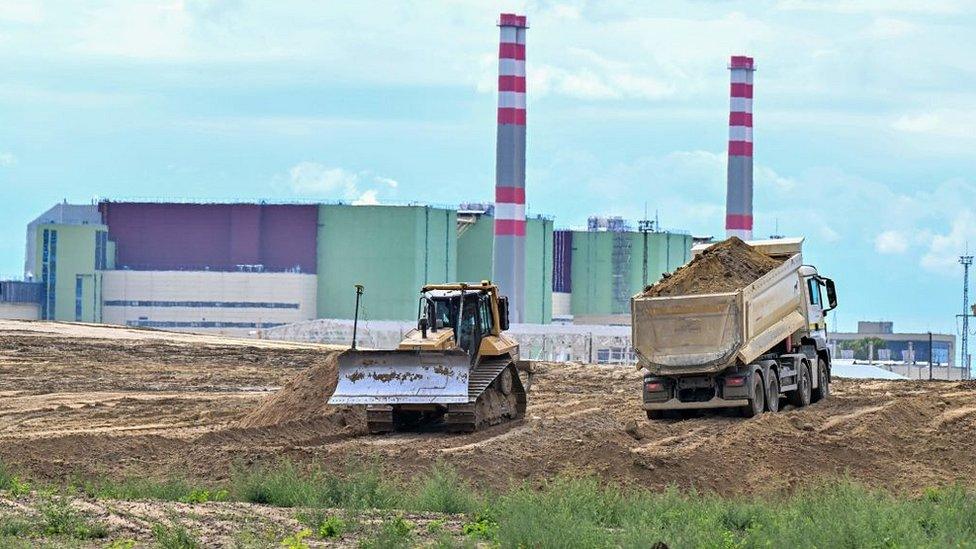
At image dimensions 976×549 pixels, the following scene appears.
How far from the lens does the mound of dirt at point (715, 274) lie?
86.2 ft

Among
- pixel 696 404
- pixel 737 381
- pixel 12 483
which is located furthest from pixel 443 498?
pixel 696 404

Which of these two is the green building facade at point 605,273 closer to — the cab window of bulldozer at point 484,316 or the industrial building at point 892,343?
the industrial building at point 892,343

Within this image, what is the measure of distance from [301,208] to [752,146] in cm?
2315

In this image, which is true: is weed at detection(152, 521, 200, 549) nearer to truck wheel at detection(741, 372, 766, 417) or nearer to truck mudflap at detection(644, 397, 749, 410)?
truck mudflap at detection(644, 397, 749, 410)

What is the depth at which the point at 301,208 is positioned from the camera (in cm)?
8694

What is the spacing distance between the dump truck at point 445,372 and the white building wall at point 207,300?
59206 mm

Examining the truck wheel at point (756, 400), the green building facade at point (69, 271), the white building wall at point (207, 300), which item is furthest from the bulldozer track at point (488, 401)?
the green building facade at point (69, 271)

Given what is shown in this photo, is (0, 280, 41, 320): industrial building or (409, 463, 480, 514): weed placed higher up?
(0, 280, 41, 320): industrial building

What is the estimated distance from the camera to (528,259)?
9056 cm

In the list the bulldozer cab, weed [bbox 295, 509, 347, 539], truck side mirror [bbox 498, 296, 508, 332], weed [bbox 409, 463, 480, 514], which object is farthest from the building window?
weed [bbox 295, 509, 347, 539]

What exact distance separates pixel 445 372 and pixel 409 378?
0.51m

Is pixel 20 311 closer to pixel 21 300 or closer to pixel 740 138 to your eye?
pixel 21 300

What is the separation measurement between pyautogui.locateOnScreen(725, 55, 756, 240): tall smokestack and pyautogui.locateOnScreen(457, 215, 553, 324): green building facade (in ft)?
41.9

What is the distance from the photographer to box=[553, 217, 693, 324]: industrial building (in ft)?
323
